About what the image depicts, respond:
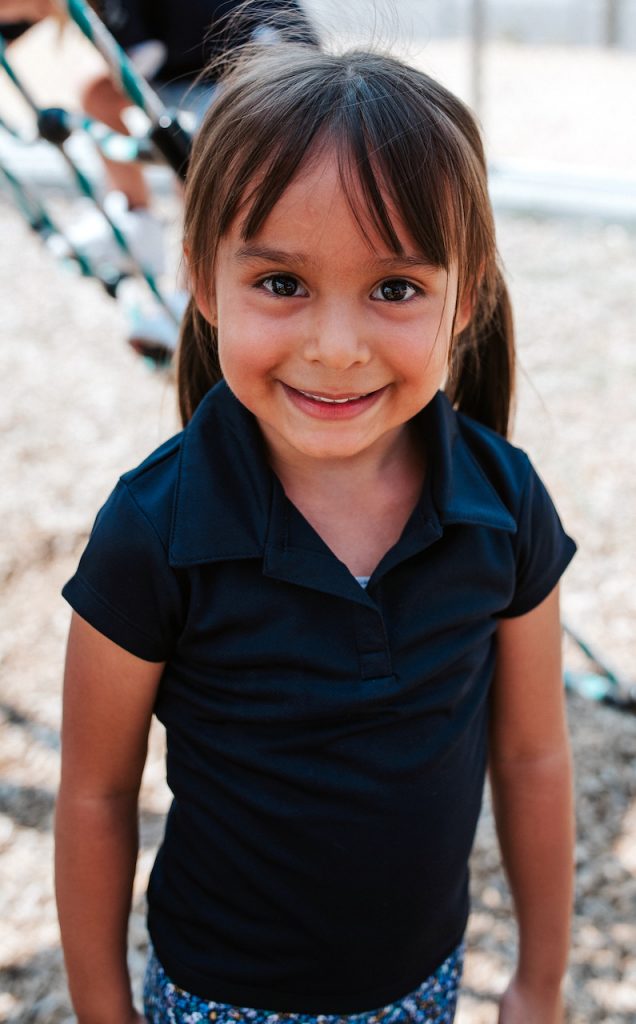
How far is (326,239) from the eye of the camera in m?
1.08

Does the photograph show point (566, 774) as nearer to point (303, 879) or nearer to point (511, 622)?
point (511, 622)

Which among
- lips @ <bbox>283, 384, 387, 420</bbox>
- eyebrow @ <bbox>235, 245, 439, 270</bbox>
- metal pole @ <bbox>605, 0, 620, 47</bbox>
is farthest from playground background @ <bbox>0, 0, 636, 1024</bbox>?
metal pole @ <bbox>605, 0, 620, 47</bbox>

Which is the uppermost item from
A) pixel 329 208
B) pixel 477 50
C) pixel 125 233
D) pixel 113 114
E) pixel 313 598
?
pixel 329 208

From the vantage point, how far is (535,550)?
1.33m

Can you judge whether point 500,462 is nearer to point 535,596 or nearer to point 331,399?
point 535,596

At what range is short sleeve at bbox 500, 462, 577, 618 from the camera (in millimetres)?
1321

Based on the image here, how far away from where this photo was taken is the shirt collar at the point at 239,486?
119 centimetres

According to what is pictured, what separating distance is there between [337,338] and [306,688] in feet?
1.23

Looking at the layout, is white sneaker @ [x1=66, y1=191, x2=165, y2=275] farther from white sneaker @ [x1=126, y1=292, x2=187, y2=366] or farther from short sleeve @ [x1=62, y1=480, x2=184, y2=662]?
short sleeve @ [x1=62, y1=480, x2=184, y2=662]

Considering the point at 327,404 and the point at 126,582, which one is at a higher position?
the point at 327,404

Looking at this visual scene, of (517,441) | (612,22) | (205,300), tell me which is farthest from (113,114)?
(612,22)

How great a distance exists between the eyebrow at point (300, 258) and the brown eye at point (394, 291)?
0.07 ft

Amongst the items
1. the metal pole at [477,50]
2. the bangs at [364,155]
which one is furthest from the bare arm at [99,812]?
the metal pole at [477,50]

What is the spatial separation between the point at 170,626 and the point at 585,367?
13.4 ft
